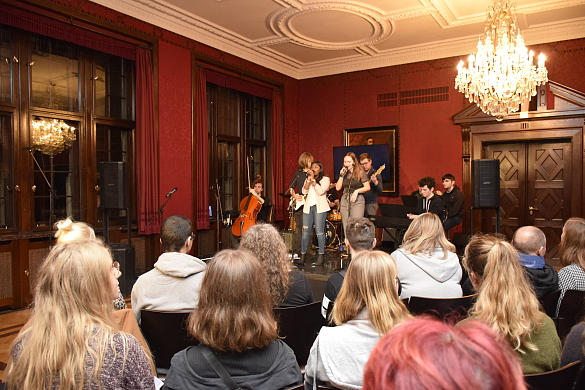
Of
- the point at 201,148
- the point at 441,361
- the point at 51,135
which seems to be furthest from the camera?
the point at 201,148

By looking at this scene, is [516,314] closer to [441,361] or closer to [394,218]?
[441,361]

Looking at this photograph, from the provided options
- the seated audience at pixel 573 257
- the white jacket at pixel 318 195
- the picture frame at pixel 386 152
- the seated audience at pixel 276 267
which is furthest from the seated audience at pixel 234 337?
the picture frame at pixel 386 152

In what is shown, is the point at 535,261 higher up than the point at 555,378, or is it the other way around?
the point at 535,261

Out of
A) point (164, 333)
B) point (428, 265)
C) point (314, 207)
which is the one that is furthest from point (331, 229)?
point (164, 333)

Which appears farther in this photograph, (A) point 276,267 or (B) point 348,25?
(B) point 348,25

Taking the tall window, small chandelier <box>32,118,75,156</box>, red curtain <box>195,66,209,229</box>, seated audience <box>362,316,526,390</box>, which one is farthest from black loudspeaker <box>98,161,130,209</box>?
seated audience <box>362,316,526,390</box>

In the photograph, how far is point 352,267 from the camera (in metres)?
1.80

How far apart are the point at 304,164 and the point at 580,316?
12.5ft

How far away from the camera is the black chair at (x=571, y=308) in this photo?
2592mm

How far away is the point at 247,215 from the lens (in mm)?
7004

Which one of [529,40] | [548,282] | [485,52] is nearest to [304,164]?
[485,52]

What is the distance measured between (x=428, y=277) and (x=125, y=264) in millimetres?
3443

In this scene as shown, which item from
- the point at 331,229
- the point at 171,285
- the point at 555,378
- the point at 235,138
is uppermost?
the point at 235,138

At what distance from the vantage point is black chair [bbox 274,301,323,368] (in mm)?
2240
